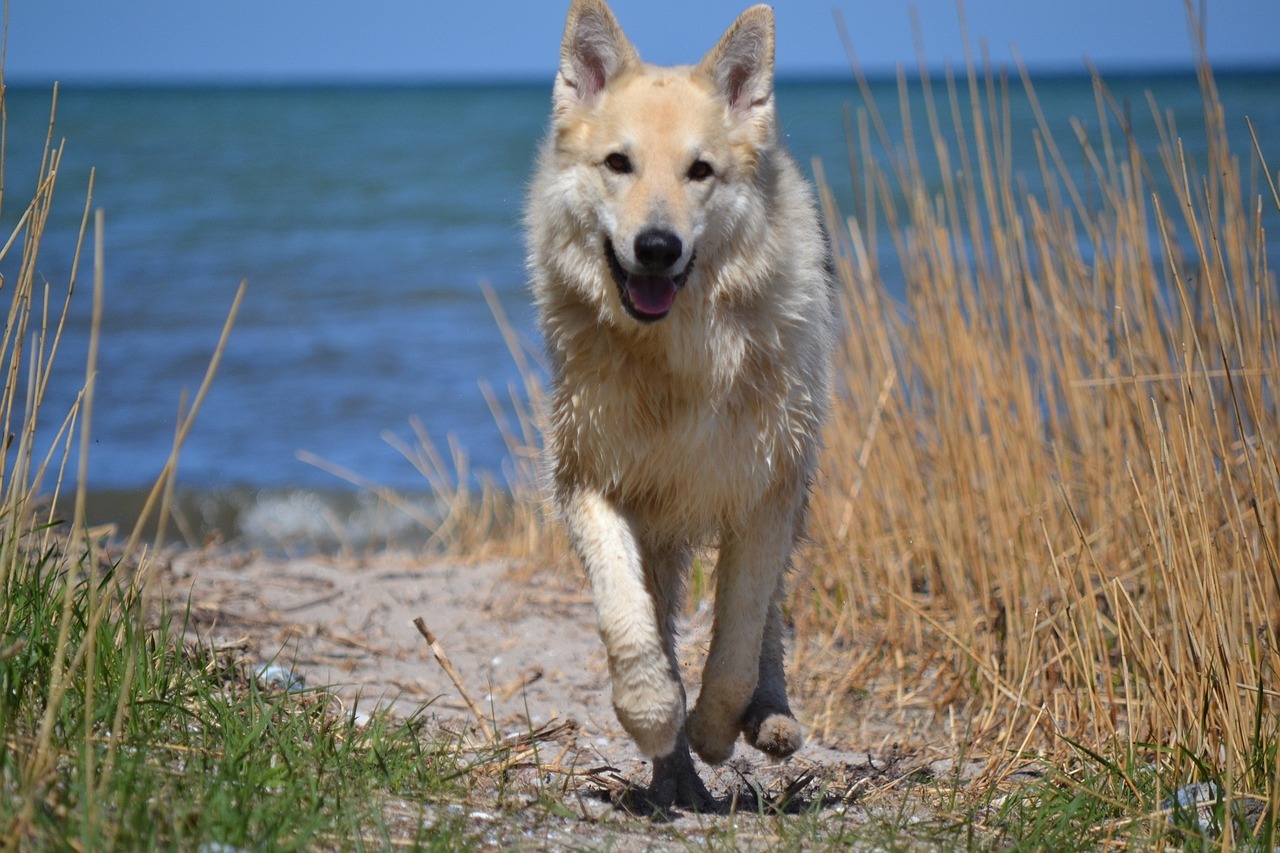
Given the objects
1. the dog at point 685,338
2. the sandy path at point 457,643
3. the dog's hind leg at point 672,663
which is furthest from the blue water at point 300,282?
the sandy path at point 457,643

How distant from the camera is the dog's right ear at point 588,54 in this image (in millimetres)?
3184

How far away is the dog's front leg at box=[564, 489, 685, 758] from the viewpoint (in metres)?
2.84

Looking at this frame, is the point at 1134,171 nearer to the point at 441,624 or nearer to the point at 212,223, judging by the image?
the point at 441,624

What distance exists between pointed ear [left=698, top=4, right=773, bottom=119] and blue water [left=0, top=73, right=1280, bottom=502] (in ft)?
2.42

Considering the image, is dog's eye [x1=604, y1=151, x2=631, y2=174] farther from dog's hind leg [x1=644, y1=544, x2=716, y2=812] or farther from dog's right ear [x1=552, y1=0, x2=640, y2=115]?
dog's hind leg [x1=644, y1=544, x2=716, y2=812]

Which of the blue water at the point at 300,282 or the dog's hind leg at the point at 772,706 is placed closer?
the dog's hind leg at the point at 772,706

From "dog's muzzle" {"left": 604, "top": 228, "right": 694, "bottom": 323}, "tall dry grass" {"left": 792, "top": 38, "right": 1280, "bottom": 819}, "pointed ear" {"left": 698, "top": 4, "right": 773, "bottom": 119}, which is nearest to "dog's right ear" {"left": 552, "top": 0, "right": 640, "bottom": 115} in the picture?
"pointed ear" {"left": 698, "top": 4, "right": 773, "bottom": 119}

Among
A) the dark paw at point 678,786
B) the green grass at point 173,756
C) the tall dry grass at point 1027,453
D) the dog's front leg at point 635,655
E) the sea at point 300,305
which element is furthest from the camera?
the sea at point 300,305

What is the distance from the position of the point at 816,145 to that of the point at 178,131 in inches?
705

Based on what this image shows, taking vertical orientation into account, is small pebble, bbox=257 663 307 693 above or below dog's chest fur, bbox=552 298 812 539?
below

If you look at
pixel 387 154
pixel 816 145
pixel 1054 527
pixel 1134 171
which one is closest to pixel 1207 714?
pixel 1054 527

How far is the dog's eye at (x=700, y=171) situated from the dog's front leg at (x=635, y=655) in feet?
3.03

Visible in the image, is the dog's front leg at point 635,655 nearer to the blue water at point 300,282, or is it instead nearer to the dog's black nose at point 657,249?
the dog's black nose at point 657,249

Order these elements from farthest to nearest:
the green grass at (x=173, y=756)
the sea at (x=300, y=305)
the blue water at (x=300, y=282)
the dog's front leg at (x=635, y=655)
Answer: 1. the blue water at (x=300, y=282)
2. the sea at (x=300, y=305)
3. the dog's front leg at (x=635, y=655)
4. the green grass at (x=173, y=756)
